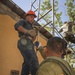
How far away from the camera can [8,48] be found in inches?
217

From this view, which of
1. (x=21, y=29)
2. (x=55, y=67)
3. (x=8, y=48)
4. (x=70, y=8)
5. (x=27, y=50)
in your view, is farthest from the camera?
(x=70, y=8)

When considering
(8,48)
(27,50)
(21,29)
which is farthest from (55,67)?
(8,48)

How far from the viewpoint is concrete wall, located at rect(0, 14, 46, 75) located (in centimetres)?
523

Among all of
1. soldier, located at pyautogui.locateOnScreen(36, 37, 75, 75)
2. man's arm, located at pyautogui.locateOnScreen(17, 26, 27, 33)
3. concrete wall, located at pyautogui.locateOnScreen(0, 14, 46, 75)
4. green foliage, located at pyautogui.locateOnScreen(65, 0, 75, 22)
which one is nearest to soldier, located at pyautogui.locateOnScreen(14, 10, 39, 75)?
man's arm, located at pyautogui.locateOnScreen(17, 26, 27, 33)

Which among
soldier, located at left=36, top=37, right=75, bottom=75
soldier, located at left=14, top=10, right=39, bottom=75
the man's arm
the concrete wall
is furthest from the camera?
the concrete wall

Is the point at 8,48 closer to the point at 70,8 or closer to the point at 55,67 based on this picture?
the point at 55,67

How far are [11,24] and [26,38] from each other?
1794 millimetres

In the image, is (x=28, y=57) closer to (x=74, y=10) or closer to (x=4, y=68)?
(x=4, y=68)

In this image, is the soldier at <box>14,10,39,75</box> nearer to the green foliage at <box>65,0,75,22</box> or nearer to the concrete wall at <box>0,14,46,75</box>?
the concrete wall at <box>0,14,46,75</box>

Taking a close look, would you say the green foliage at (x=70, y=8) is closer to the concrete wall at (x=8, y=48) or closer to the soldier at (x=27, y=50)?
the concrete wall at (x=8, y=48)

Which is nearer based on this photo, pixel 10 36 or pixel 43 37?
pixel 10 36

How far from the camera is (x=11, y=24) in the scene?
6.00 m

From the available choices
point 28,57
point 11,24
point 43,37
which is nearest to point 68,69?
point 28,57

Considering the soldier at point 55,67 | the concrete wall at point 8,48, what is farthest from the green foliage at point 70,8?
the soldier at point 55,67
